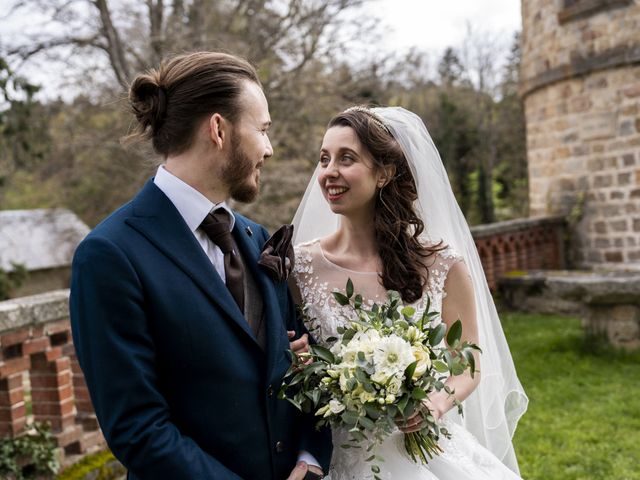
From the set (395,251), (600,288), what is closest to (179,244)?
(395,251)

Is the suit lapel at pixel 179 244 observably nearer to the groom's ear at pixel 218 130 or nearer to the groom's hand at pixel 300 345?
the groom's ear at pixel 218 130

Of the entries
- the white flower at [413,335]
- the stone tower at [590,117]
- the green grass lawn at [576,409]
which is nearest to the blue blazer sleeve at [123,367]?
the white flower at [413,335]

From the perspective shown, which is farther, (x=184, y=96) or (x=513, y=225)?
(x=513, y=225)

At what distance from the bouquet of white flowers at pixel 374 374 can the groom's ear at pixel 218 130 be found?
2.40ft

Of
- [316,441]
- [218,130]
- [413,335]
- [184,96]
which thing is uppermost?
[184,96]

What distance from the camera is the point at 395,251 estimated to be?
275 centimetres

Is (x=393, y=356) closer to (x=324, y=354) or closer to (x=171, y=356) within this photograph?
(x=324, y=354)

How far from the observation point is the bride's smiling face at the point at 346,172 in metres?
2.67

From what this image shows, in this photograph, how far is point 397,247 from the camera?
279 cm

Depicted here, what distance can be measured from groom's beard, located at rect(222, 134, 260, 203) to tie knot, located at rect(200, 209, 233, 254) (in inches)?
3.6

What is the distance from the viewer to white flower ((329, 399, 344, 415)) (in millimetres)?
2018

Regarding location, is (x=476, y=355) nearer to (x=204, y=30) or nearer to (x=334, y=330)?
(x=334, y=330)

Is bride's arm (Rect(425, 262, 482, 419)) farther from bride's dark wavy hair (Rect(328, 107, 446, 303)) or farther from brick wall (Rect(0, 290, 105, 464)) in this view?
brick wall (Rect(0, 290, 105, 464))

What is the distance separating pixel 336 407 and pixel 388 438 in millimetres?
512
